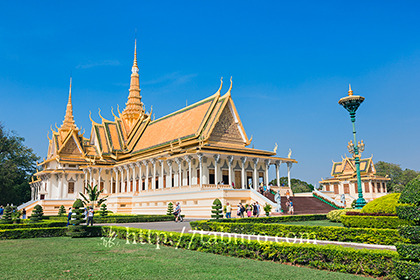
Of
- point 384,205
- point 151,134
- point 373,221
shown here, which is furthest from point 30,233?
point 151,134

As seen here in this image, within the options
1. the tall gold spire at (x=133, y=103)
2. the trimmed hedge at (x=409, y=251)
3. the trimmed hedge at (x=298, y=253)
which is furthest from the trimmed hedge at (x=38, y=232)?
the tall gold spire at (x=133, y=103)

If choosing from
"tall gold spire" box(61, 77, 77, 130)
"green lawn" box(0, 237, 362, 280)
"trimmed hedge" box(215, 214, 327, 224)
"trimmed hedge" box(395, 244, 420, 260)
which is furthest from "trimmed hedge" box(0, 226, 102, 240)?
"tall gold spire" box(61, 77, 77, 130)

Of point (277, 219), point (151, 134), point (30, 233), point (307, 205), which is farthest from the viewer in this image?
point (151, 134)

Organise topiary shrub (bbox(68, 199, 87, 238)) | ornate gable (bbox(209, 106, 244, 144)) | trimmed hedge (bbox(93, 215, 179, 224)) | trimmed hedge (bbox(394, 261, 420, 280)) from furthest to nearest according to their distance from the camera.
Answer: ornate gable (bbox(209, 106, 244, 144)), trimmed hedge (bbox(93, 215, 179, 224)), topiary shrub (bbox(68, 199, 87, 238)), trimmed hedge (bbox(394, 261, 420, 280))

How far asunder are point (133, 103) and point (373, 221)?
155 ft

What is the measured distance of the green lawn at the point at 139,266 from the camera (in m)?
7.19

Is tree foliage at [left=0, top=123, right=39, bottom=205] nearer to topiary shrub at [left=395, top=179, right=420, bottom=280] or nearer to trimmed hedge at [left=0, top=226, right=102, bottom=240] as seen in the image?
trimmed hedge at [left=0, top=226, right=102, bottom=240]

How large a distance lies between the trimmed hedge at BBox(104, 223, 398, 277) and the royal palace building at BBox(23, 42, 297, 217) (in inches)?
678

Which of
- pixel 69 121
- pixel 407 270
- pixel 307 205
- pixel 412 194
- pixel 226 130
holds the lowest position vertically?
pixel 407 270

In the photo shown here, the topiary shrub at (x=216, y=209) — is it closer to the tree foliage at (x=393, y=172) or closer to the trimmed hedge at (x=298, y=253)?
the trimmed hedge at (x=298, y=253)

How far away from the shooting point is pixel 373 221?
39.9 ft

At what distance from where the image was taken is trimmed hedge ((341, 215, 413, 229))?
11.3 meters

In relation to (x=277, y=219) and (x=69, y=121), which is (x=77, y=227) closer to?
(x=277, y=219)

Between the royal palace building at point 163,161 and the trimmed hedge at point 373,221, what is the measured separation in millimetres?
14532
